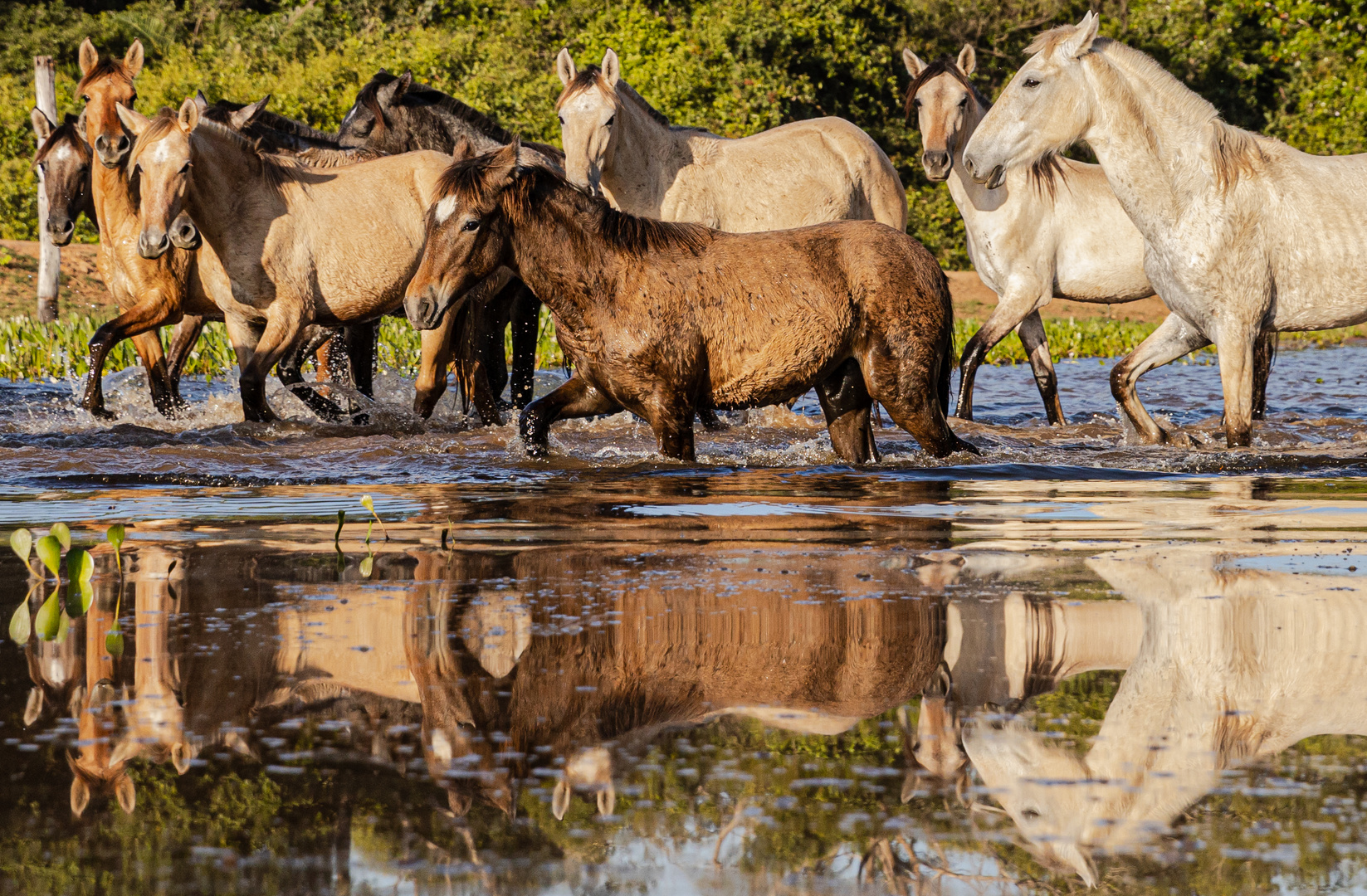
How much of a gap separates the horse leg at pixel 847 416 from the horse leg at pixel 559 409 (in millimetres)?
1056

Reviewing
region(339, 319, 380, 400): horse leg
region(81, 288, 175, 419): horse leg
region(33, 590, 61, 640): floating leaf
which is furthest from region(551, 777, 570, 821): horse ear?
region(339, 319, 380, 400): horse leg

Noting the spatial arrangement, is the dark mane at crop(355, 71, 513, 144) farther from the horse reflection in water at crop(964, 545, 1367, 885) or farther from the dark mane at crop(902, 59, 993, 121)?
the horse reflection in water at crop(964, 545, 1367, 885)

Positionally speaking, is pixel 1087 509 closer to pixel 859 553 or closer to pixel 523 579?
pixel 859 553

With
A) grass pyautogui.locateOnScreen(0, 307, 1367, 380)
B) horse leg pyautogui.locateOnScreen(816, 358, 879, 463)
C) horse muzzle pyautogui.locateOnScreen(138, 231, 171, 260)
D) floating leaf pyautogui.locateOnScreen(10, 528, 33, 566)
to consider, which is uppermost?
horse muzzle pyautogui.locateOnScreen(138, 231, 171, 260)

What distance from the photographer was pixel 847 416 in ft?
25.5

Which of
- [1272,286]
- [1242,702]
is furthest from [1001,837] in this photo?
[1272,286]

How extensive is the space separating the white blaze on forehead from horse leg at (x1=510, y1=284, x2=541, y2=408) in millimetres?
4153

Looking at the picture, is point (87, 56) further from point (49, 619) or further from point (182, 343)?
point (49, 619)

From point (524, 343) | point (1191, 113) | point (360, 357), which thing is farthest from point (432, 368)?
point (1191, 113)

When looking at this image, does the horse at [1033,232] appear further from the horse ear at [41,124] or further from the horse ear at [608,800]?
the horse ear at [608,800]

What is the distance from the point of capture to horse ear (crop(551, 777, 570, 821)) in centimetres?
231

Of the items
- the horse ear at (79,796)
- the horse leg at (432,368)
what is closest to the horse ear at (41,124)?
the horse leg at (432,368)

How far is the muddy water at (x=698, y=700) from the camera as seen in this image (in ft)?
7.07

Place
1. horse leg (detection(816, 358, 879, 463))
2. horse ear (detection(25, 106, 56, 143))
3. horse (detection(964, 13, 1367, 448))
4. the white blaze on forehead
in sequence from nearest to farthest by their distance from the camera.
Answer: the white blaze on forehead
horse leg (detection(816, 358, 879, 463))
horse (detection(964, 13, 1367, 448))
horse ear (detection(25, 106, 56, 143))
